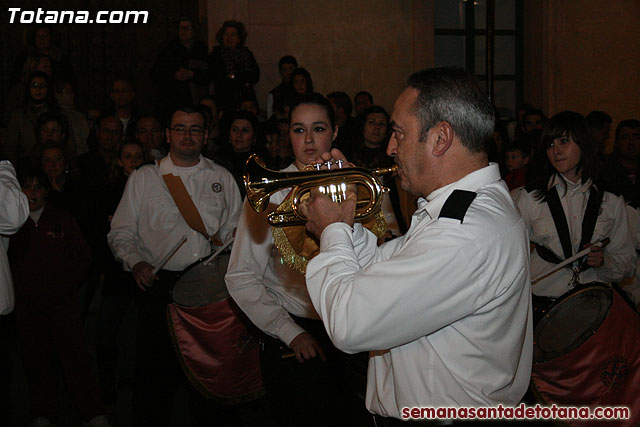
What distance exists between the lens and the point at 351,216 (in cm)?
248

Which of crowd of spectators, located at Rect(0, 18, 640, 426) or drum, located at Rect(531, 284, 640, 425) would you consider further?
crowd of spectators, located at Rect(0, 18, 640, 426)

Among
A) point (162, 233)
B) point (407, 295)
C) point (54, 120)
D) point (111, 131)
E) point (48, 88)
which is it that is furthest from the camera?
point (48, 88)

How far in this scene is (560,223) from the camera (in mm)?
4688

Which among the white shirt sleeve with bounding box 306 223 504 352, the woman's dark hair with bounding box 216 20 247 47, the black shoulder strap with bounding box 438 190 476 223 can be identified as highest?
the woman's dark hair with bounding box 216 20 247 47

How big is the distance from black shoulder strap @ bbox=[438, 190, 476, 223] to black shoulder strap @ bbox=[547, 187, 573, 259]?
2.61 m

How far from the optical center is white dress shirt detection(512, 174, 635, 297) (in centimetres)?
469

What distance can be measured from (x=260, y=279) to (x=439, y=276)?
1.77 m

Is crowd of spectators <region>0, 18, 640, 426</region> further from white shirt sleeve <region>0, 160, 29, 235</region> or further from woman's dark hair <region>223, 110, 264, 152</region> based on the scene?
white shirt sleeve <region>0, 160, 29, 235</region>

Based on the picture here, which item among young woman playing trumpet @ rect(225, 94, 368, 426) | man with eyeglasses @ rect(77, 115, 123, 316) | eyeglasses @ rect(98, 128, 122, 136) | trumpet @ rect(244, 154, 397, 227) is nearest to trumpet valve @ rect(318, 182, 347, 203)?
trumpet @ rect(244, 154, 397, 227)

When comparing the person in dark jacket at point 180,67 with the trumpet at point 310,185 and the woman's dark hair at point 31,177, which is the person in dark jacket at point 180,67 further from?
the trumpet at point 310,185

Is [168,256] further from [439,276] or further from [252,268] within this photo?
[439,276]

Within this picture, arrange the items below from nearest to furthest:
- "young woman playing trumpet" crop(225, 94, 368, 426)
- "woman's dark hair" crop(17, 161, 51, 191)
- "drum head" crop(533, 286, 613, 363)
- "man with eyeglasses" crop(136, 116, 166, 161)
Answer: "young woman playing trumpet" crop(225, 94, 368, 426), "drum head" crop(533, 286, 613, 363), "woman's dark hair" crop(17, 161, 51, 191), "man with eyeglasses" crop(136, 116, 166, 161)

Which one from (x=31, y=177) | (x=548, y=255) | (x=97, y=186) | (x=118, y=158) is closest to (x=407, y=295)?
(x=548, y=255)

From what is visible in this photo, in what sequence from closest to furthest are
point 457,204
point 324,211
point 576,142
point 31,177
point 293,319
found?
point 457,204 → point 324,211 → point 293,319 → point 576,142 → point 31,177
